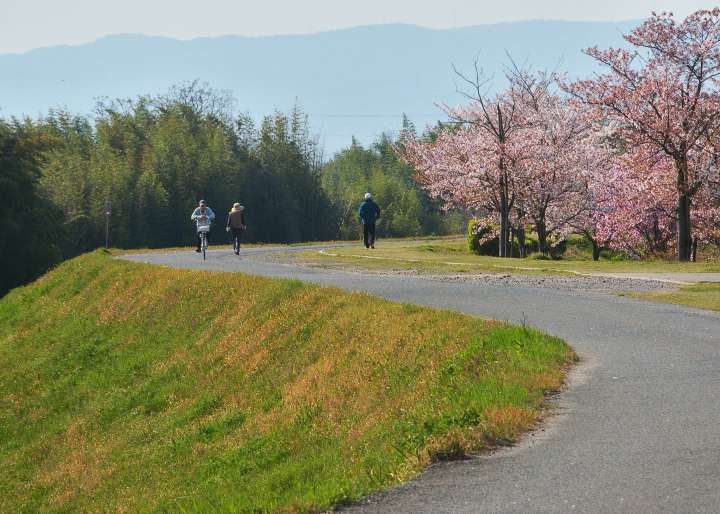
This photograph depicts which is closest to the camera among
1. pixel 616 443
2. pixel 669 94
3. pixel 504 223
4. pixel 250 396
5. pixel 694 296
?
pixel 616 443

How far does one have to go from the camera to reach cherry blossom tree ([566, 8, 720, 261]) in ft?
120

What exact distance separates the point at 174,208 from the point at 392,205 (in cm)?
4420

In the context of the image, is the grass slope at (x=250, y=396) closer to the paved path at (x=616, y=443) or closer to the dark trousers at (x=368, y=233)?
the paved path at (x=616, y=443)

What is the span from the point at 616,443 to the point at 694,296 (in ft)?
41.1

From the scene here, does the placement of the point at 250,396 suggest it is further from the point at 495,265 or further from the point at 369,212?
the point at 369,212

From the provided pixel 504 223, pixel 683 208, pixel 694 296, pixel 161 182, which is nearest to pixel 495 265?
pixel 683 208

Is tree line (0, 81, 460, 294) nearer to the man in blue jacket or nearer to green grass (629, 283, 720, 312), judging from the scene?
the man in blue jacket

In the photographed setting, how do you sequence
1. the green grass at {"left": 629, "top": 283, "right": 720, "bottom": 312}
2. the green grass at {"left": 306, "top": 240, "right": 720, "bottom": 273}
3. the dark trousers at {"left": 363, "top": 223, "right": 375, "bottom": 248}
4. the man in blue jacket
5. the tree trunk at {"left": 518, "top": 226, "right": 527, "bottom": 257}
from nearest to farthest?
the green grass at {"left": 629, "top": 283, "right": 720, "bottom": 312}, the green grass at {"left": 306, "top": 240, "right": 720, "bottom": 273}, the man in blue jacket, the dark trousers at {"left": 363, "top": 223, "right": 375, "bottom": 248}, the tree trunk at {"left": 518, "top": 226, "right": 527, "bottom": 257}

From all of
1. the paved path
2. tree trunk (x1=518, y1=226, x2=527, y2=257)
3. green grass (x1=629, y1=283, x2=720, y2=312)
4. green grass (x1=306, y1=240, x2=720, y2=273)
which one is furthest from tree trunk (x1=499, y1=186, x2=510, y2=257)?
the paved path

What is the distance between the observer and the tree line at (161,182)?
67438mm

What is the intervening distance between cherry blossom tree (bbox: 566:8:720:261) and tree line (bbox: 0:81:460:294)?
38566mm

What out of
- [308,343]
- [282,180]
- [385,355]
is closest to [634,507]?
[385,355]

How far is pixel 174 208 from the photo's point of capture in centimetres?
8638

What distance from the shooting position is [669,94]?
3691cm
